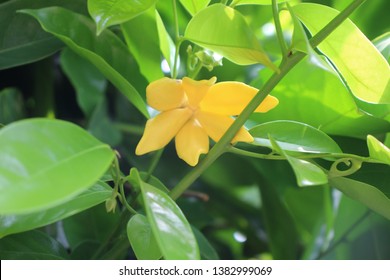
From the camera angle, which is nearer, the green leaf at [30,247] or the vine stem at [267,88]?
the vine stem at [267,88]

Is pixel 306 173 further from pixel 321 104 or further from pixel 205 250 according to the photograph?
pixel 205 250

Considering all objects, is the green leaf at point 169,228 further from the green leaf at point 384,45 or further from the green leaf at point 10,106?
the green leaf at point 10,106

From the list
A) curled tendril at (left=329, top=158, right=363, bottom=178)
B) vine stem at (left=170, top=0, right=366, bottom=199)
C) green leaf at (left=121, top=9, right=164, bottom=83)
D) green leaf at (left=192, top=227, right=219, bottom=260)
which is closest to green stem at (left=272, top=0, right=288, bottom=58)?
vine stem at (left=170, top=0, right=366, bottom=199)

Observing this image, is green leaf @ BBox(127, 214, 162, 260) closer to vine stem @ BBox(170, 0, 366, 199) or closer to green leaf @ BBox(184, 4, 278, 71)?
vine stem @ BBox(170, 0, 366, 199)

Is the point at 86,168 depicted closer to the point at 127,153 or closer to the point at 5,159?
the point at 5,159

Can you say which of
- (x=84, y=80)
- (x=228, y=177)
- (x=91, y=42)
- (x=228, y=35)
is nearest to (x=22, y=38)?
(x=91, y=42)

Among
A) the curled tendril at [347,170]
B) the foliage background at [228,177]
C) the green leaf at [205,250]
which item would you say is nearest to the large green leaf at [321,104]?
the foliage background at [228,177]

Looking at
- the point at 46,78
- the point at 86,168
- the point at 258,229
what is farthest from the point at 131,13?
the point at 258,229
